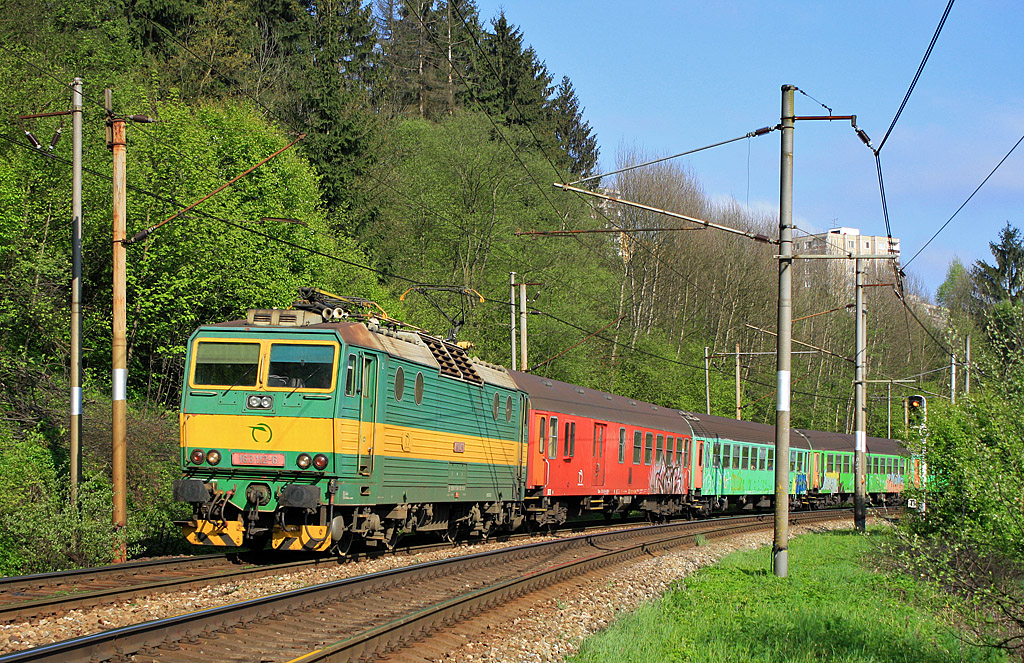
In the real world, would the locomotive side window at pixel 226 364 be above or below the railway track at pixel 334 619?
above

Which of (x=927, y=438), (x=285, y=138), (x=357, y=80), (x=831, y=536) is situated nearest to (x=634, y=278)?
(x=357, y=80)

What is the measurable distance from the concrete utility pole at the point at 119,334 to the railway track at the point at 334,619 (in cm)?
549

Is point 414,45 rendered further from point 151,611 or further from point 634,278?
point 151,611

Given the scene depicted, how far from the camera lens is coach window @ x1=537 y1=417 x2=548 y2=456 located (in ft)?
71.4

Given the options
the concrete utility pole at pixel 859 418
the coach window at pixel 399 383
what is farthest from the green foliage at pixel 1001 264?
the coach window at pixel 399 383

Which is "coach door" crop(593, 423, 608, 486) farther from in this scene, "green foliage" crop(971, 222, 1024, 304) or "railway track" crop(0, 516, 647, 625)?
"green foliage" crop(971, 222, 1024, 304)

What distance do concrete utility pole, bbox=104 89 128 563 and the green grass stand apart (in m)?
8.83

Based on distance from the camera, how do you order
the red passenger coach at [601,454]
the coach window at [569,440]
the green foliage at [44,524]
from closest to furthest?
the green foliage at [44,524]
the red passenger coach at [601,454]
the coach window at [569,440]

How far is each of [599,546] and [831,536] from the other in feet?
26.4

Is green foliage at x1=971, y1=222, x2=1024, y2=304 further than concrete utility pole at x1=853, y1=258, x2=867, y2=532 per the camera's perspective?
Yes

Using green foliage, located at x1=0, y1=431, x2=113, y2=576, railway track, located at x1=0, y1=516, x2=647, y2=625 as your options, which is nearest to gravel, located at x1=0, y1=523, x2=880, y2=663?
railway track, located at x1=0, y1=516, x2=647, y2=625

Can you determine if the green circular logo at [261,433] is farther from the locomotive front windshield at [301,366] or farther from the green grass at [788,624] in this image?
the green grass at [788,624]

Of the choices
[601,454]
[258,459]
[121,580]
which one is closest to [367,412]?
[258,459]

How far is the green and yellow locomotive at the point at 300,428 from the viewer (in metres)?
13.4
